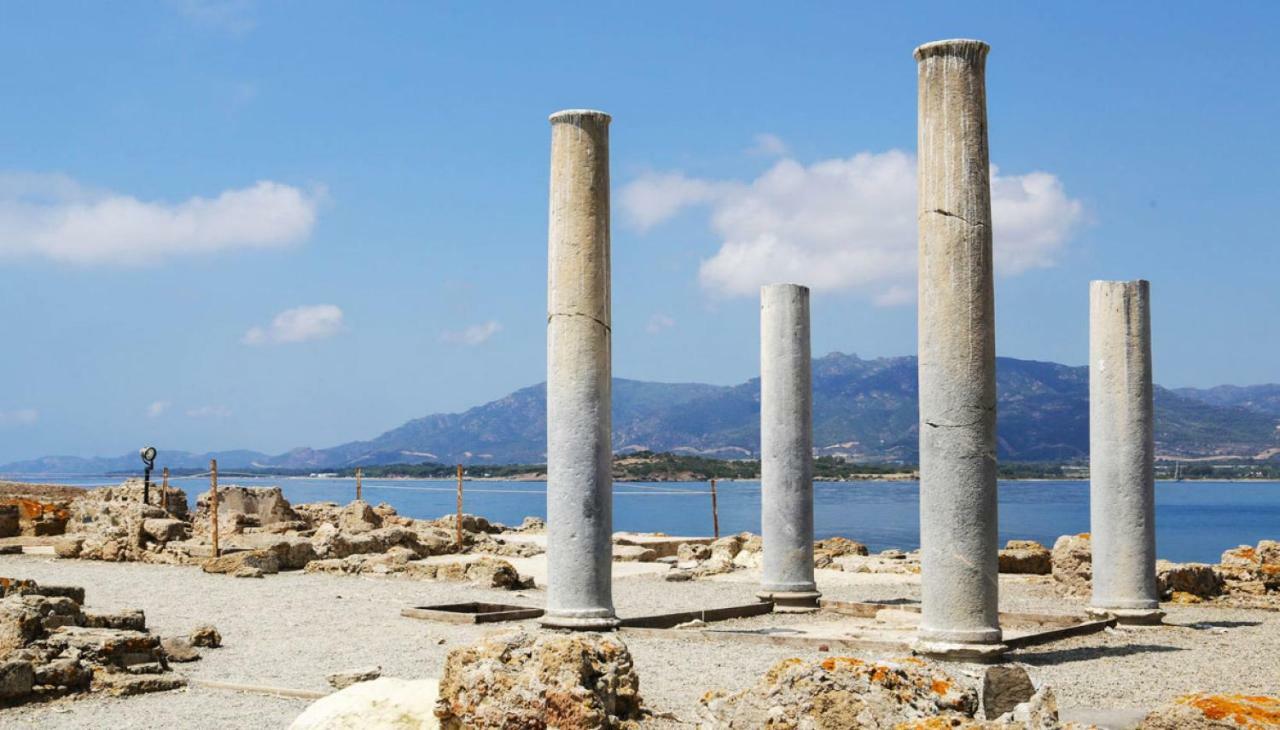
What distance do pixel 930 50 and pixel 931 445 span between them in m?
3.22

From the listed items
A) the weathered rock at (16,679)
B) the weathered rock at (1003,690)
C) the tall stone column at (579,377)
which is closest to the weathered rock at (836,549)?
the tall stone column at (579,377)

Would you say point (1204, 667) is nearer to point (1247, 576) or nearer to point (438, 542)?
point (1247, 576)

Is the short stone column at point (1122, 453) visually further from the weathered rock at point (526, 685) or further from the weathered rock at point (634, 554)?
the weathered rock at point (634, 554)

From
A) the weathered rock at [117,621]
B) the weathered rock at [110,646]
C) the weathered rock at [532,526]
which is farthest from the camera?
the weathered rock at [532,526]

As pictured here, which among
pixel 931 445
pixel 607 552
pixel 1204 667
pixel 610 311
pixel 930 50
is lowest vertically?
pixel 1204 667

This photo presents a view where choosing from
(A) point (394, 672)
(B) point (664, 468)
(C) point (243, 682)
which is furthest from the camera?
(B) point (664, 468)

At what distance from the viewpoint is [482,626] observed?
14.2 meters

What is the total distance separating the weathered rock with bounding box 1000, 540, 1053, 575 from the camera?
68.9 feet

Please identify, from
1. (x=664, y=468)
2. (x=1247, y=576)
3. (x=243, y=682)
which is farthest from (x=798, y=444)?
(x=664, y=468)

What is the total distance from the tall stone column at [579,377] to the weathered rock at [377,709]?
5.14 m

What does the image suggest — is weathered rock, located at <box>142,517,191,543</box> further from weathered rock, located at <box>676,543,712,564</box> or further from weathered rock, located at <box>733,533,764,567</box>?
weathered rock, located at <box>733,533,764,567</box>

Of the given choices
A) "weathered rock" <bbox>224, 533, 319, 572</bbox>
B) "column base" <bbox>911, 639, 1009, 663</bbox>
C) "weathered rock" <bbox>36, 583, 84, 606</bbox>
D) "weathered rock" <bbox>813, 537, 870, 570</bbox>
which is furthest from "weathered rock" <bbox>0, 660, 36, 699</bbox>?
"weathered rock" <bbox>813, 537, 870, 570</bbox>

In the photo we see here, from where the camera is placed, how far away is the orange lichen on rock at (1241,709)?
5496 mm

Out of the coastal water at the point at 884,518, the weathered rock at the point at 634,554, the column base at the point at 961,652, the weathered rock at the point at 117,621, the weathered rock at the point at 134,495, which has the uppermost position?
the weathered rock at the point at 134,495
